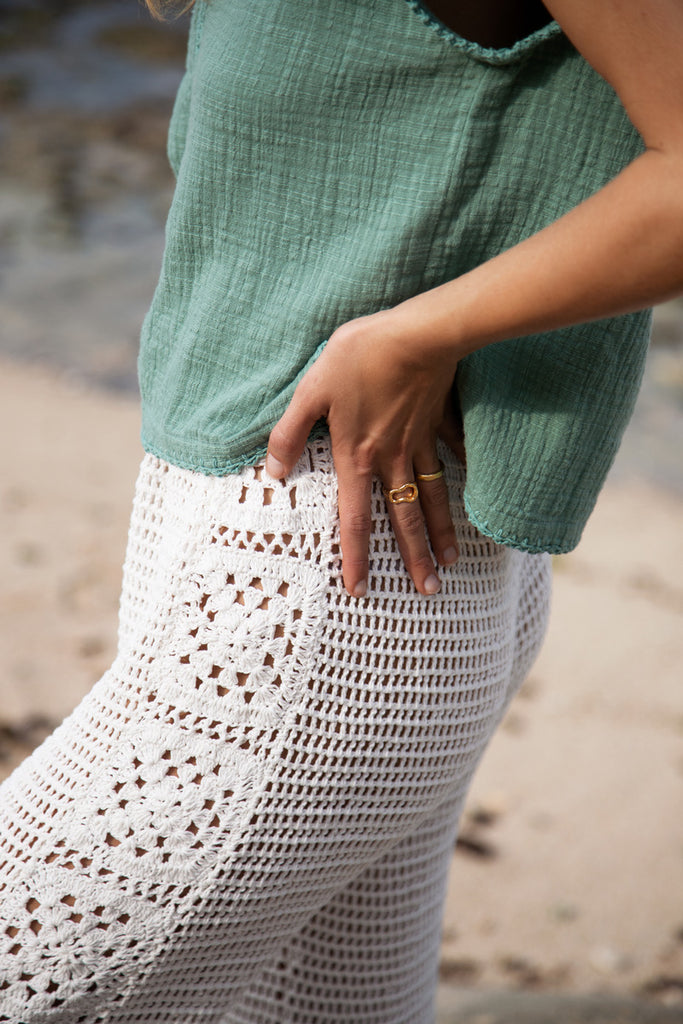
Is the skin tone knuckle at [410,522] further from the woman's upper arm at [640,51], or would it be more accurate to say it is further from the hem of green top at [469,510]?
the woman's upper arm at [640,51]

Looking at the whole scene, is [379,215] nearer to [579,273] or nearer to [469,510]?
[579,273]

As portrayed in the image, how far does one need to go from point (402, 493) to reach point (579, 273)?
1.07 ft

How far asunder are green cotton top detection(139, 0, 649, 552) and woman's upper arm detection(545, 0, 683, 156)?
10 centimetres

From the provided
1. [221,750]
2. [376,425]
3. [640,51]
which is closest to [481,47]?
[640,51]

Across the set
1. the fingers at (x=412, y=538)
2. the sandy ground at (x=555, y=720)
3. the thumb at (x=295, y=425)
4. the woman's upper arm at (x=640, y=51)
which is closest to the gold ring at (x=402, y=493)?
the fingers at (x=412, y=538)

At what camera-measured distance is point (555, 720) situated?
369 centimetres

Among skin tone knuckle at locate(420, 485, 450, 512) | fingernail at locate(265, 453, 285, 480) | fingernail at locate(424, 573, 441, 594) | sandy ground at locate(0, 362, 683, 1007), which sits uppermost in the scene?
fingernail at locate(265, 453, 285, 480)

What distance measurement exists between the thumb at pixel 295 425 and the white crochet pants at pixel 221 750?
45 mm

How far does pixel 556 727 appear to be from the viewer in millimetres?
3652

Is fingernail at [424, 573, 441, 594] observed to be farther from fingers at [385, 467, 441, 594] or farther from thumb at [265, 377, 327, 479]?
thumb at [265, 377, 327, 479]

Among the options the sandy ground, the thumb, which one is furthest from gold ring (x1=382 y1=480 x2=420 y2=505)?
the sandy ground

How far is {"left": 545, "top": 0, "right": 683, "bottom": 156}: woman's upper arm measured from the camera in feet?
2.91

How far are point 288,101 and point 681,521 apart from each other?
176 inches

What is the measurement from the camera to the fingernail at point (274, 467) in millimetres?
1106
